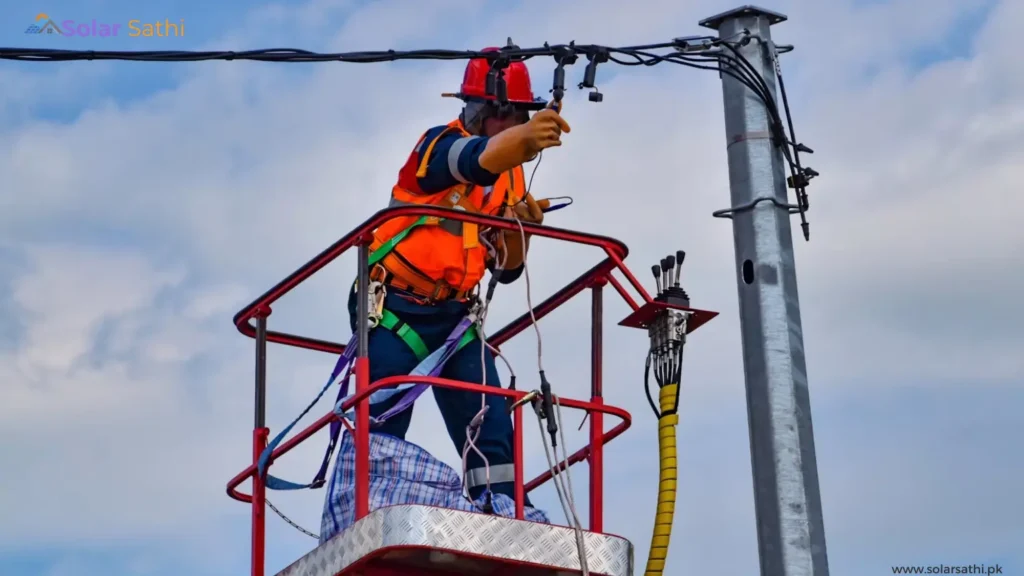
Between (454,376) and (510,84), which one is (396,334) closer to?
(454,376)

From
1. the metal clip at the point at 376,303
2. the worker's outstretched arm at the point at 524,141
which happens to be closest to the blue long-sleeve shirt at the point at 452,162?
the worker's outstretched arm at the point at 524,141

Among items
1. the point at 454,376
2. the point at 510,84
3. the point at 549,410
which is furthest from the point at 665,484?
the point at 510,84

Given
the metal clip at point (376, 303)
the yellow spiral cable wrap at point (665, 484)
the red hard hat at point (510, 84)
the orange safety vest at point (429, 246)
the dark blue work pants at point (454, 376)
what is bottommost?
the yellow spiral cable wrap at point (665, 484)

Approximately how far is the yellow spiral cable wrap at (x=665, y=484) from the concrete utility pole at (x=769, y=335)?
1.73 ft

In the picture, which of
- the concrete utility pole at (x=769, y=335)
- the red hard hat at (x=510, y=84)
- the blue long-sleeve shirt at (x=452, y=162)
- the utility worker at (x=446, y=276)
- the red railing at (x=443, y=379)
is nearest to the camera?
the concrete utility pole at (x=769, y=335)

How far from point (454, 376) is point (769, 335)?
78.0 inches

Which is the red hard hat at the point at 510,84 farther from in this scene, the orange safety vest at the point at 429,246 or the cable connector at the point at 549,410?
the cable connector at the point at 549,410

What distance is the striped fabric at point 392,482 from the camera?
7777mm

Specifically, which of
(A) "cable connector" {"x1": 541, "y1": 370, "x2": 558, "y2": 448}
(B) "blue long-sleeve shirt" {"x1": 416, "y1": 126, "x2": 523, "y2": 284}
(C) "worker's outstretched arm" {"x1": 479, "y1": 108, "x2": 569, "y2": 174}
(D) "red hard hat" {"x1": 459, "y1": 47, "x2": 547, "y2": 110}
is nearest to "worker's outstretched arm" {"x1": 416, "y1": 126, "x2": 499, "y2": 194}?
(B) "blue long-sleeve shirt" {"x1": 416, "y1": 126, "x2": 523, "y2": 284}

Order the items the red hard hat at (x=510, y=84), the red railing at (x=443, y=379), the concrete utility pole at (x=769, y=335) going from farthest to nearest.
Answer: the red hard hat at (x=510, y=84), the red railing at (x=443, y=379), the concrete utility pole at (x=769, y=335)

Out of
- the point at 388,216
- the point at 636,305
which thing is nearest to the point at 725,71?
the point at 636,305

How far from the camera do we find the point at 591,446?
26.6ft

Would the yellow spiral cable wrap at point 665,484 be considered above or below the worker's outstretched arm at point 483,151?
below

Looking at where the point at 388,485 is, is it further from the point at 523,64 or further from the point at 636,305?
the point at 523,64
